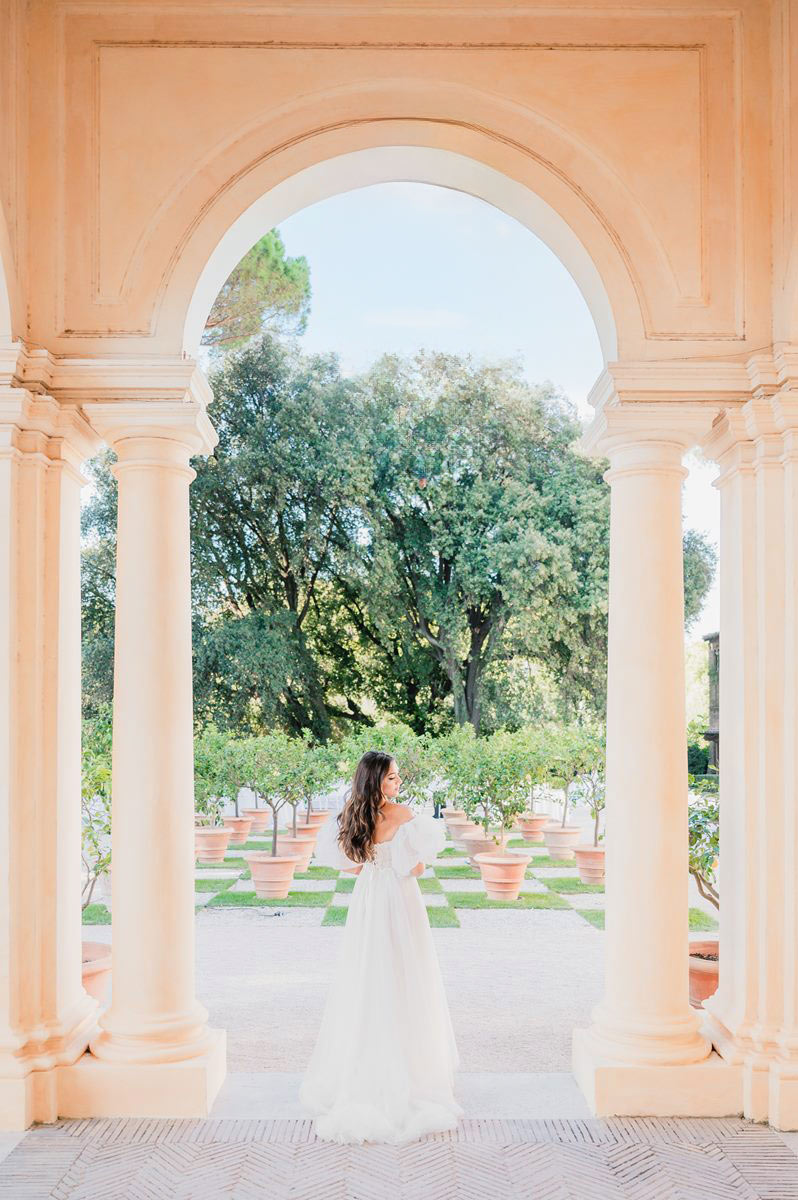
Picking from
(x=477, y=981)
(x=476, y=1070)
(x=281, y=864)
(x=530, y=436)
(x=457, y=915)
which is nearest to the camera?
(x=476, y=1070)

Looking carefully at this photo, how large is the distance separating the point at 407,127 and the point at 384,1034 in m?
4.96

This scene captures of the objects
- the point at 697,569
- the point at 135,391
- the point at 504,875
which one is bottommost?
the point at 504,875

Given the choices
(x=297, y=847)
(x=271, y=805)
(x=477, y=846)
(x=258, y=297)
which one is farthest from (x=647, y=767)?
(x=258, y=297)

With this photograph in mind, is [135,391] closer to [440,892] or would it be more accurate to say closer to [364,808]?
[364,808]

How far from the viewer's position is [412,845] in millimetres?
5434

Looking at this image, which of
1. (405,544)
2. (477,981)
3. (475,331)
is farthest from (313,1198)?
(475,331)

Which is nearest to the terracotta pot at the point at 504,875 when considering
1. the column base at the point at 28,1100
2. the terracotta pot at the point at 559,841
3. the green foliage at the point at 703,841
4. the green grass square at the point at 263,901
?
the green grass square at the point at 263,901

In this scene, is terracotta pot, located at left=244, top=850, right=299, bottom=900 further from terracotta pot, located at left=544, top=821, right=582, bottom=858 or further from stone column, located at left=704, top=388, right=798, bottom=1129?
stone column, located at left=704, top=388, right=798, bottom=1129

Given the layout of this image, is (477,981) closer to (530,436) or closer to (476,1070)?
(476,1070)

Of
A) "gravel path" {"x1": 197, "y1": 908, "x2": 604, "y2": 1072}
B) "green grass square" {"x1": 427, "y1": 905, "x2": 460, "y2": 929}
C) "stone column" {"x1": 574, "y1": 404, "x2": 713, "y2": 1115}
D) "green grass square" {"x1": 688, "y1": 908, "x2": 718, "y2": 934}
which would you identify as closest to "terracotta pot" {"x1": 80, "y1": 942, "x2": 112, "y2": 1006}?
"gravel path" {"x1": 197, "y1": 908, "x2": 604, "y2": 1072}

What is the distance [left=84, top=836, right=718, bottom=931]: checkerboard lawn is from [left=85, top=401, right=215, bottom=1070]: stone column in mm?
6487

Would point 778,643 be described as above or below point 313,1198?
above

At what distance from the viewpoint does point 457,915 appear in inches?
483

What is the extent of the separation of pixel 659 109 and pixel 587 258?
0.92 meters
